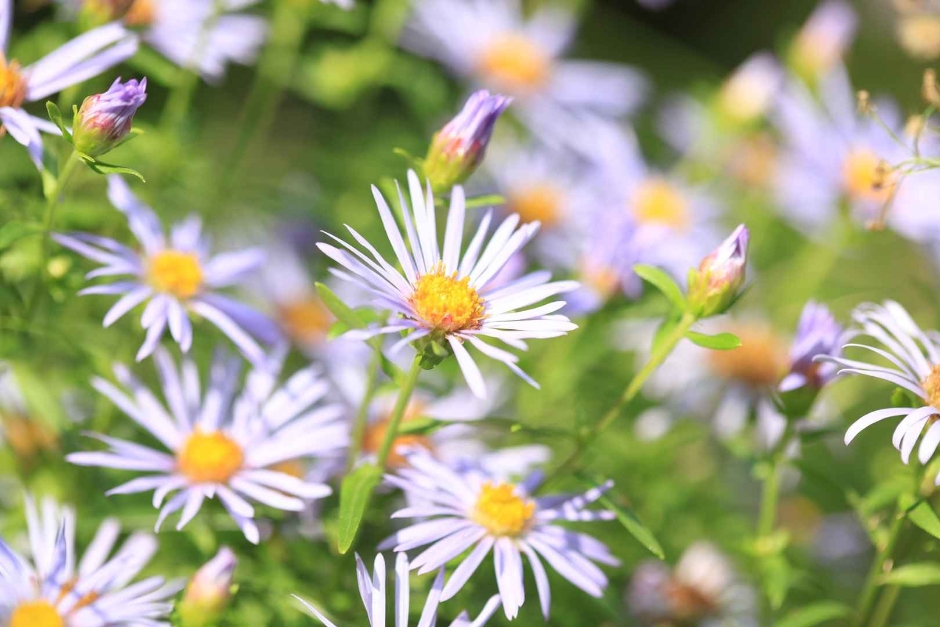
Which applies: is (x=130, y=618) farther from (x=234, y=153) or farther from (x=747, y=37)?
(x=747, y=37)

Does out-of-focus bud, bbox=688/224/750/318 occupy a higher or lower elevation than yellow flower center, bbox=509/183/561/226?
higher

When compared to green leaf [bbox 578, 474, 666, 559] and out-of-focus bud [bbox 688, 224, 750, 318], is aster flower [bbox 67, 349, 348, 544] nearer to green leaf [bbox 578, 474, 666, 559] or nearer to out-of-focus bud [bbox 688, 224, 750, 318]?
green leaf [bbox 578, 474, 666, 559]

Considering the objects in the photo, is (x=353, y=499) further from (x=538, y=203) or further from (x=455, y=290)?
(x=538, y=203)

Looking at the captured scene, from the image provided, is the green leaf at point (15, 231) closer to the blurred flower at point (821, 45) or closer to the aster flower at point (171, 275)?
the aster flower at point (171, 275)

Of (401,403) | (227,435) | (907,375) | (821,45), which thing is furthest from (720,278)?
(821,45)

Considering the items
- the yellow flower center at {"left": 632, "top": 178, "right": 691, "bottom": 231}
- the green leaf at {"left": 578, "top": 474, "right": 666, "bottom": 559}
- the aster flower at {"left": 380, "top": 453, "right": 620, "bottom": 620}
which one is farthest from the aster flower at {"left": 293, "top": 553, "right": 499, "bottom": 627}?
the yellow flower center at {"left": 632, "top": 178, "right": 691, "bottom": 231}

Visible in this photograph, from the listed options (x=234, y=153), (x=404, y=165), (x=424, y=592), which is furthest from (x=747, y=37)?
(x=424, y=592)
